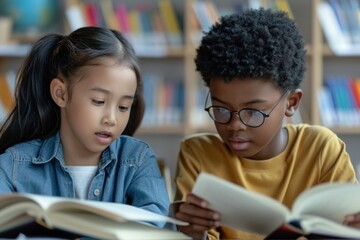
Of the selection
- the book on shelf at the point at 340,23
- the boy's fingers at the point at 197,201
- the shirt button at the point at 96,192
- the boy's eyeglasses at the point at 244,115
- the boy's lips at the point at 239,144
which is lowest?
the shirt button at the point at 96,192

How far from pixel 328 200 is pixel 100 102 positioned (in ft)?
1.88

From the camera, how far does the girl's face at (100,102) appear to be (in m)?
1.45

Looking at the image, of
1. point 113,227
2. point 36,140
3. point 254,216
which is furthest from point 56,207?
point 36,140

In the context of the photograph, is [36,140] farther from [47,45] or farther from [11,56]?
[11,56]

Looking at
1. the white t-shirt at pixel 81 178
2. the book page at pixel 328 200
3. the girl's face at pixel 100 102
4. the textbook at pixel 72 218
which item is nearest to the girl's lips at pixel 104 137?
the girl's face at pixel 100 102

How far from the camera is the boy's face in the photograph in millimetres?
1405

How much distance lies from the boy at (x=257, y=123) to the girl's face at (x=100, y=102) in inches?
6.9

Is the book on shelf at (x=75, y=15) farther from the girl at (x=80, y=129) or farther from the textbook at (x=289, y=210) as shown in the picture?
the textbook at (x=289, y=210)

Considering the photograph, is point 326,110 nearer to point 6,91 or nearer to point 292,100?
point 6,91

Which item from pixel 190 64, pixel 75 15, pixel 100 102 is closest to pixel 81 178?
pixel 100 102

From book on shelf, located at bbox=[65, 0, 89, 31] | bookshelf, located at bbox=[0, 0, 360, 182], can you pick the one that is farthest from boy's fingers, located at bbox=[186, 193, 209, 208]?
book on shelf, located at bbox=[65, 0, 89, 31]

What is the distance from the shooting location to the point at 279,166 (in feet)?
5.09

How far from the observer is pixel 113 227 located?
3.39 feet

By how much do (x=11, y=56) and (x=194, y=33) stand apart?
1.02 m
